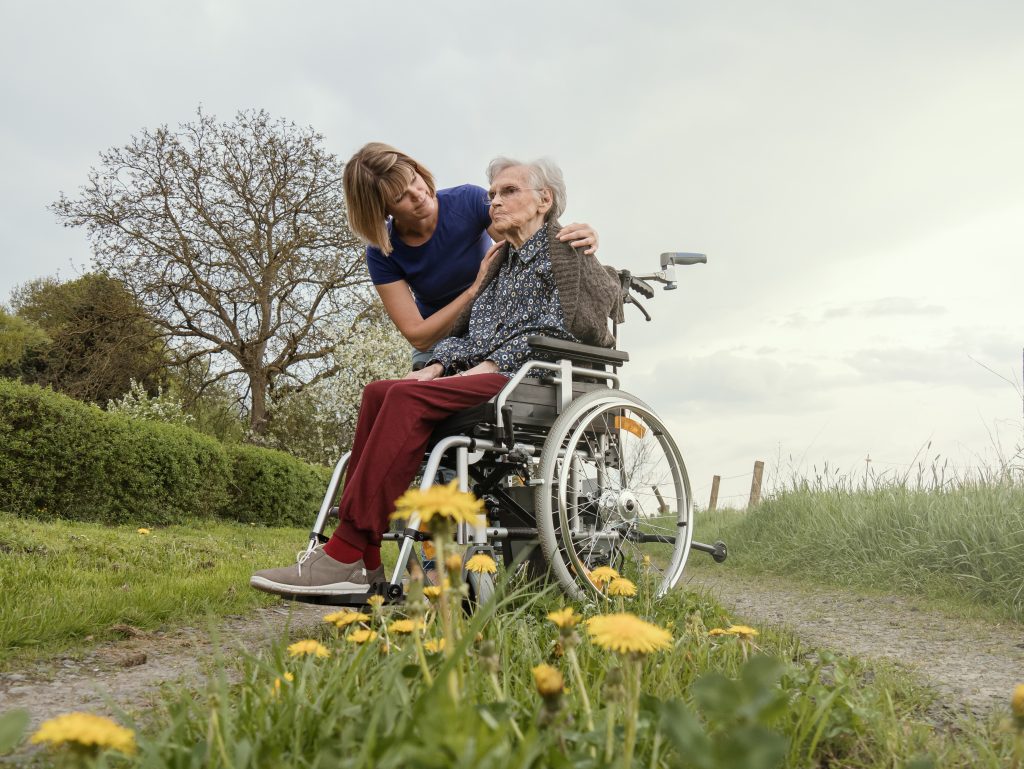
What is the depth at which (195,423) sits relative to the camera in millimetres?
15797

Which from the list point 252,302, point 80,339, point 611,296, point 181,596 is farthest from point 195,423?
point 611,296

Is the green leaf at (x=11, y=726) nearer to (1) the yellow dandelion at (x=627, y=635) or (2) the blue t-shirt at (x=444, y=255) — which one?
(1) the yellow dandelion at (x=627, y=635)

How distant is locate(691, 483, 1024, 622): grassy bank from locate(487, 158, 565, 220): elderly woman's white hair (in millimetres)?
2603

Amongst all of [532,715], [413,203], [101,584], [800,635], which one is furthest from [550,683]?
[101,584]

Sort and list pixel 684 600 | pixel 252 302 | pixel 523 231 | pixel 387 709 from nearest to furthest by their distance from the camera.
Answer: pixel 387 709
pixel 684 600
pixel 523 231
pixel 252 302

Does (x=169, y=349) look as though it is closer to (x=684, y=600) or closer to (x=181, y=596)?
(x=181, y=596)

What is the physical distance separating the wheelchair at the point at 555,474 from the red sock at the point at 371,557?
6 cm

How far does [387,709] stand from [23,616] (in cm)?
213

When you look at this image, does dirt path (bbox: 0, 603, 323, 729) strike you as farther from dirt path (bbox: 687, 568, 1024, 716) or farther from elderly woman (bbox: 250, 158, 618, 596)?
dirt path (bbox: 687, 568, 1024, 716)

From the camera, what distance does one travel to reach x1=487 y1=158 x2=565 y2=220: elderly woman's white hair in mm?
3211

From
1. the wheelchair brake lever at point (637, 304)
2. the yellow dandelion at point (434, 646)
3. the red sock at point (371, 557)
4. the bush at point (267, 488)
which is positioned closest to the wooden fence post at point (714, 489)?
the bush at point (267, 488)

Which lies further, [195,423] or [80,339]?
[80,339]

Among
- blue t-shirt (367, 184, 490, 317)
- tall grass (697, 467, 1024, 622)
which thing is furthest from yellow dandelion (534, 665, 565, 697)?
tall grass (697, 467, 1024, 622)

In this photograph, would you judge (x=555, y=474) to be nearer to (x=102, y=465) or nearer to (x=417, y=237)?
(x=417, y=237)
